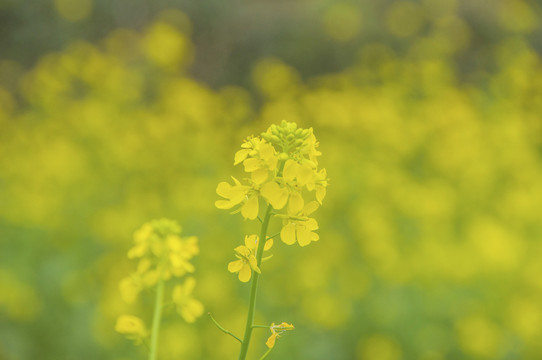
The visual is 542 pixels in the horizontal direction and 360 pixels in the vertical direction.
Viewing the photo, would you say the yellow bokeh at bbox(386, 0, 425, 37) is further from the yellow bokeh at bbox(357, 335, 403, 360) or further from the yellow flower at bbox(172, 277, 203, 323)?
the yellow flower at bbox(172, 277, 203, 323)

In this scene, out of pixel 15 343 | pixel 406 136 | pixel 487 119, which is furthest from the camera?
pixel 487 119

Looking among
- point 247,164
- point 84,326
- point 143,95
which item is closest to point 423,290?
point 84,326

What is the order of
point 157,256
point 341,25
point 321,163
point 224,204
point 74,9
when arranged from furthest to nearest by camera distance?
point 341,25 → point 74,9 → point 321,163 → point 157,256 → point 224,204

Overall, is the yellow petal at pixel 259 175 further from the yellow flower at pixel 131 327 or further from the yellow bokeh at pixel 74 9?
the yellow bokeh at pixel 74 9

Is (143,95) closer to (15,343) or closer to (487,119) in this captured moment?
(487,119)

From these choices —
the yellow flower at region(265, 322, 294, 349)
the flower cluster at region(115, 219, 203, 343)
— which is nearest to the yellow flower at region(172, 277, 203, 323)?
the flower cluster at region(115, 219, 203, 343)

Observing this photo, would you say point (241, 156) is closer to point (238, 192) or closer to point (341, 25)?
point (238, 192)

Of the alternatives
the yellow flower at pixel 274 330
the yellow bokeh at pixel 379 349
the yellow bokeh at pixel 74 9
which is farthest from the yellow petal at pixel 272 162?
the yellow bokeh at pixel 74 9

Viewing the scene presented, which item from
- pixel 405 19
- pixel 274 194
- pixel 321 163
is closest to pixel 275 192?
pixel 274 194
